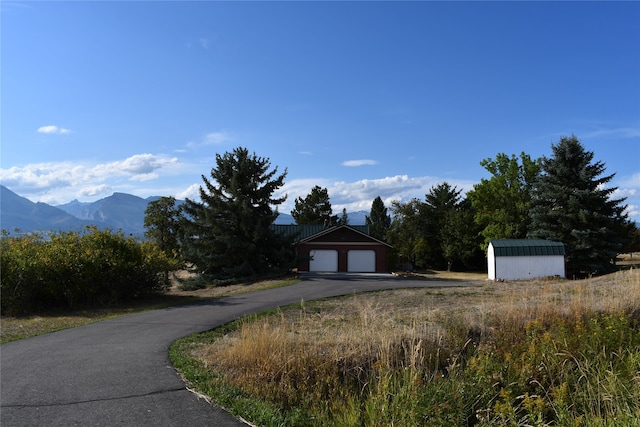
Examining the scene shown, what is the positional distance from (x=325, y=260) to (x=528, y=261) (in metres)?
17.3

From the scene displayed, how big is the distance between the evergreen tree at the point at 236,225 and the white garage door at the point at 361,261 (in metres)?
10.4

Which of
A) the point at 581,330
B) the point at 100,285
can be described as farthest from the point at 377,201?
the point at 581,330

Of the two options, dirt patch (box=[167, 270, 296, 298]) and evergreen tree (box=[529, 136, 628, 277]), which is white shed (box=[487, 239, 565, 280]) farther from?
dirt patch (box=[167, 270, 296, 298])

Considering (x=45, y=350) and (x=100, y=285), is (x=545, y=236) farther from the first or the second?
(x=45, y=350)

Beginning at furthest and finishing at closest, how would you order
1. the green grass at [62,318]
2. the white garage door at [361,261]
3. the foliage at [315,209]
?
the foliage at [315,209] < the white garage door at [361,261] < the green grass at [62,318]

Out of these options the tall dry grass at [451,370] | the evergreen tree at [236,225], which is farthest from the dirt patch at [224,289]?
the tall dry grass at [451,370]

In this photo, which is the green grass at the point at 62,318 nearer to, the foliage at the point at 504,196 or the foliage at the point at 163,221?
the foliage at the point at 163,221

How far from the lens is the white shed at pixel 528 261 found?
32.8m

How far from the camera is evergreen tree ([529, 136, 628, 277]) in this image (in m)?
36.5

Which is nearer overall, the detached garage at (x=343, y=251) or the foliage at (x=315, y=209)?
the detached garage at (x=343, y=251)

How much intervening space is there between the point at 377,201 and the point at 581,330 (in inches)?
3478

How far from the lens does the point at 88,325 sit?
12.6 meters

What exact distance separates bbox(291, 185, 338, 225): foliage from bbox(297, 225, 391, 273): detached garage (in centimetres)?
3141

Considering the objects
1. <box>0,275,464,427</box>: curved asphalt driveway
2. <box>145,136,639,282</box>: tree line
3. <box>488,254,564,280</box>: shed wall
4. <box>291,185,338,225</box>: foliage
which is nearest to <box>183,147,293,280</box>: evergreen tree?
<box>145,136,639,282</box>: tree line
